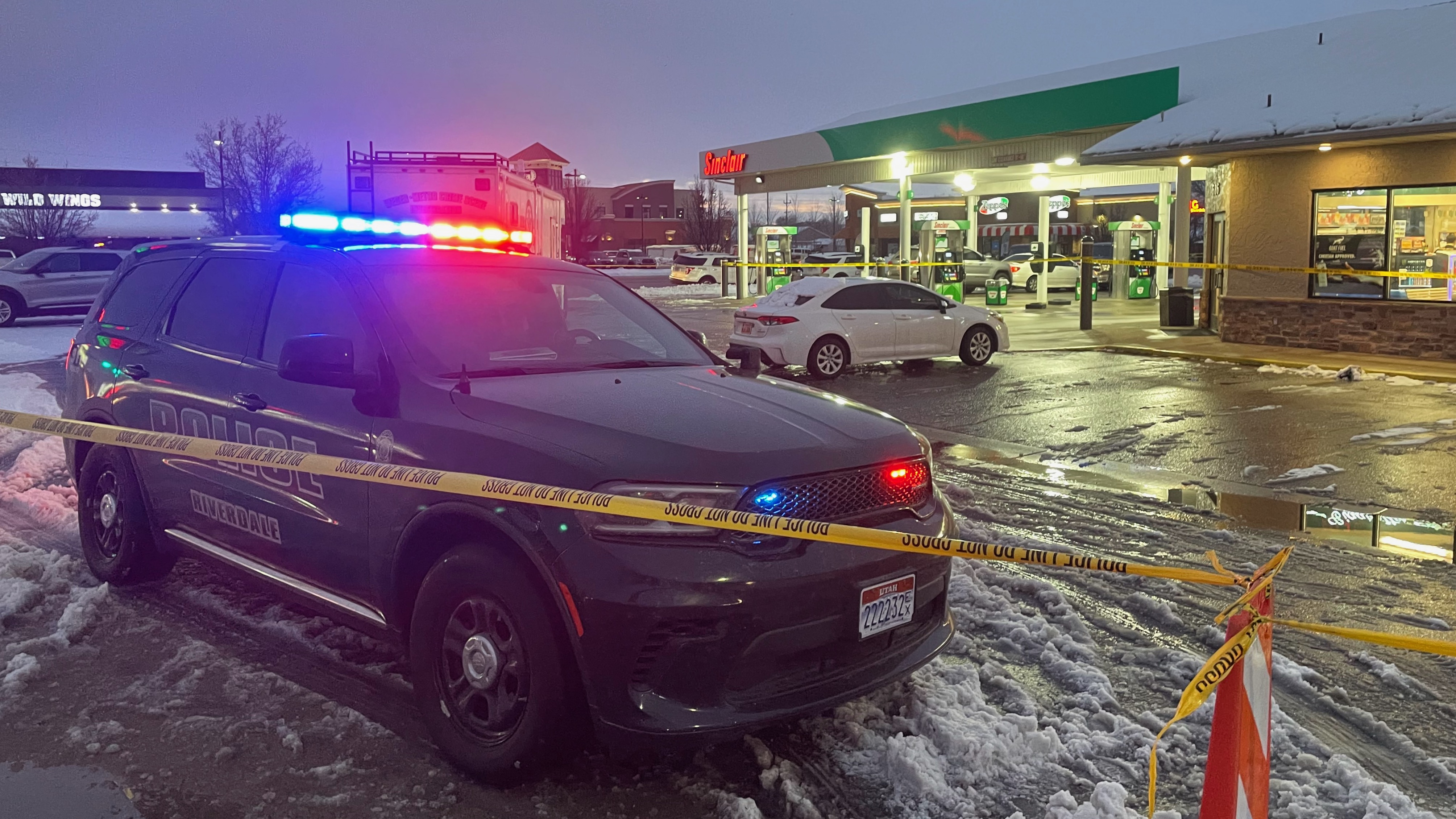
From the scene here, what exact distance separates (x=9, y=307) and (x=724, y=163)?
19.3 m

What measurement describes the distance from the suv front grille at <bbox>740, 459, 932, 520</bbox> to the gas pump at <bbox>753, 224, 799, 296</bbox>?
31.1 meters

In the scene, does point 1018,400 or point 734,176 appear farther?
point 734,176

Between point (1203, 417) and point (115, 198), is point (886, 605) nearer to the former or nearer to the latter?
point (1203, 417)

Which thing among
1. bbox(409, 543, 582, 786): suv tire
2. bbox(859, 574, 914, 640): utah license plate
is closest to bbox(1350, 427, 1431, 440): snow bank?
bbox(859, 574, 914, 640): utah license plate

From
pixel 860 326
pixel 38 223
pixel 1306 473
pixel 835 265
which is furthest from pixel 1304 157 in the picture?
pixel 38 223

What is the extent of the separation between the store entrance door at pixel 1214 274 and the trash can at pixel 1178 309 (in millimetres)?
263

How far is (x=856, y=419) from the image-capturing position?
4238 mm

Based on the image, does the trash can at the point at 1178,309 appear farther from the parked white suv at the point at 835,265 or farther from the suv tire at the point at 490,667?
the suv tire at the point at 490,667

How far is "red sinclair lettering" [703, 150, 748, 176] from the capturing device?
33625 millimetres

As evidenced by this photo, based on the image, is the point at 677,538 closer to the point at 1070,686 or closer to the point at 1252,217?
the point at 1070,686

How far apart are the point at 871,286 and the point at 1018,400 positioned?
3.85 meters

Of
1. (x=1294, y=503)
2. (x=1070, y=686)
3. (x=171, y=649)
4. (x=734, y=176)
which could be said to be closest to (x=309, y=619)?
(x=171, y=649)

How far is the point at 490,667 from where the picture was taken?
3742mm

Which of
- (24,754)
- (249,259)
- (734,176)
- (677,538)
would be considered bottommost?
(24,754)
